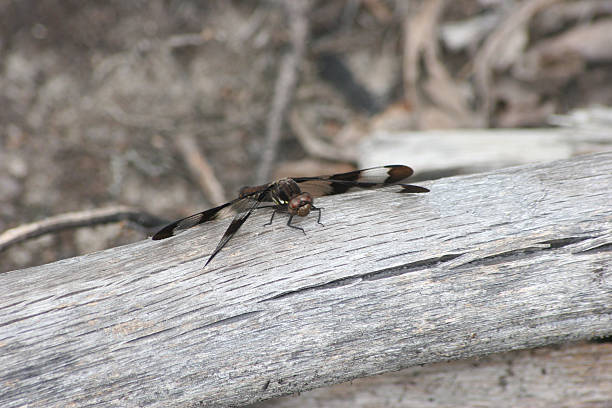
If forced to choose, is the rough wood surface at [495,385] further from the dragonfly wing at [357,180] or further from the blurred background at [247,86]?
the blurred background at [247,86]

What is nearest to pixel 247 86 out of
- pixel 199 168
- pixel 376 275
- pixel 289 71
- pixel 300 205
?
pixel 289 71

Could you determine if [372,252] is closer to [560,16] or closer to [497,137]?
[497,137]

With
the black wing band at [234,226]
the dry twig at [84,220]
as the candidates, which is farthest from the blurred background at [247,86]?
the black wing band at [234,226]

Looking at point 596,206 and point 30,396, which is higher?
point 30,396

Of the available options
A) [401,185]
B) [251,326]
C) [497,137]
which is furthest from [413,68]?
[251,326]

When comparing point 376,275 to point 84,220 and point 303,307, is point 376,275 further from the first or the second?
point 84,220
